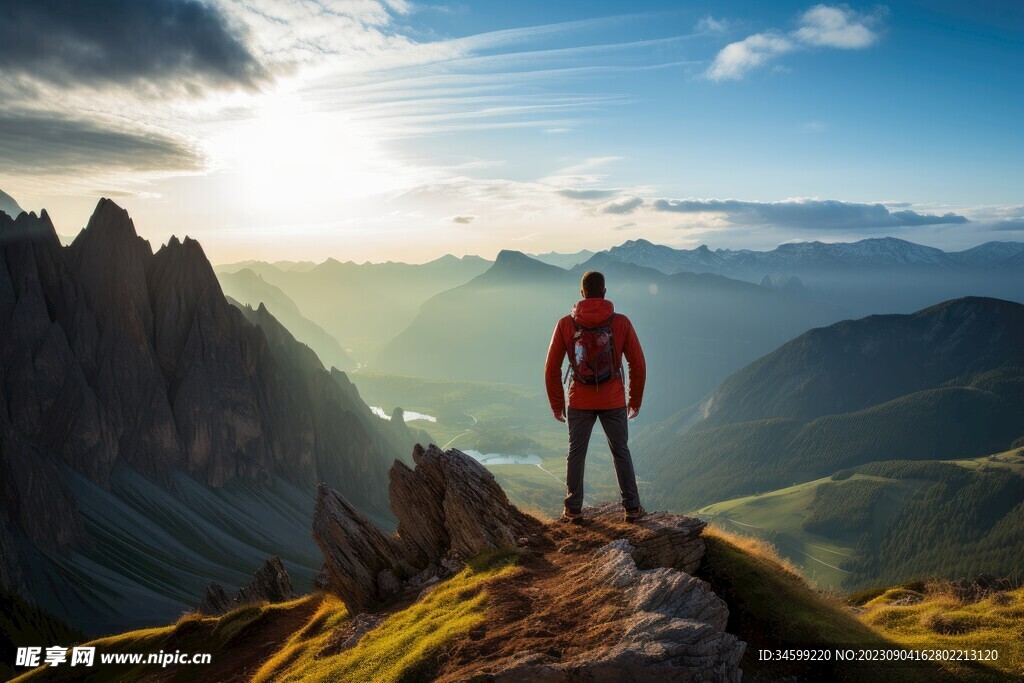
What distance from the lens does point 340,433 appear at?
191 meters

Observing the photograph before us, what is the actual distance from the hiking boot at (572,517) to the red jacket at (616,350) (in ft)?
14.6

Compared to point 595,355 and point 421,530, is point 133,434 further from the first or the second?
point 595,355

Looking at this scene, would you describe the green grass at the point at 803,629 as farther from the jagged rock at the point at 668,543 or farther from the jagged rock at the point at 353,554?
the jagged rock at the point at 353,554

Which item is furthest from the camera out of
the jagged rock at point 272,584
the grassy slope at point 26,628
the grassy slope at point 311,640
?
the grassy slope at point 26,628

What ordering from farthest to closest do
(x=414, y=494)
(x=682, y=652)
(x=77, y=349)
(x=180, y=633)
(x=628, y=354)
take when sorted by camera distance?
(x=77, y=349) → (x=180, y=633) → (x=414, y=494) → (x=628, y=354) → (x=682, y=652)

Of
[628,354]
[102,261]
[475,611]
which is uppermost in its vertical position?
[102,261]

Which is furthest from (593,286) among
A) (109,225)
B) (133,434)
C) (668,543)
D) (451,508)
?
(109,225)

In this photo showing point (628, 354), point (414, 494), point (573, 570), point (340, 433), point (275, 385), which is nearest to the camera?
point (573, 570)

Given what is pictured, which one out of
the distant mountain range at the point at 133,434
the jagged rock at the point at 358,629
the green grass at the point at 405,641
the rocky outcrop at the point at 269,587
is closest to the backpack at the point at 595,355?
the green grass at the point at 405,641

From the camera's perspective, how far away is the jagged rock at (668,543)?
17.1 meters

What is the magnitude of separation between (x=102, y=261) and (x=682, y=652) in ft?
540

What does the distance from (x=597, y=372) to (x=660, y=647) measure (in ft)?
25.0

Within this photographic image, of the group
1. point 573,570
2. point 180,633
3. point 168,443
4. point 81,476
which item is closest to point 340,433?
point 168,443

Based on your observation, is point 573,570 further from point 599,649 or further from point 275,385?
point 275,385
